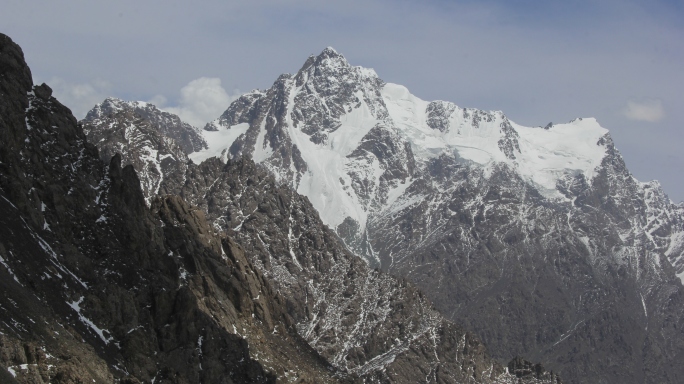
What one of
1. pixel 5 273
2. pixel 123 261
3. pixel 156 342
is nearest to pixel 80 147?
pixel 123 261

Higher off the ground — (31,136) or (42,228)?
(31,136)

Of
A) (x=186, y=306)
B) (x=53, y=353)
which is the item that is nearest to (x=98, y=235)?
(x=186, y=306)

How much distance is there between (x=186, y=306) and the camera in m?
178

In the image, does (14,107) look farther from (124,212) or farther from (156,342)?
(156,342)

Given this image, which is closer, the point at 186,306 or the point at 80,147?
the point at 186,306

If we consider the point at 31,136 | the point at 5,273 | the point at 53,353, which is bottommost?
the point at 53,353

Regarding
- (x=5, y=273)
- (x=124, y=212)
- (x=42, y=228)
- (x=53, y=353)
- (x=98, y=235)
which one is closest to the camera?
(x=53, y=353)

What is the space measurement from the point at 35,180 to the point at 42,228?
36.1 feet

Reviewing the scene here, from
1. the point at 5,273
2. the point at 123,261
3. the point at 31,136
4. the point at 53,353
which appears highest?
the point at 31,136

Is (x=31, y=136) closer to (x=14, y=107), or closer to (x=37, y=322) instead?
(x=14, y=107)

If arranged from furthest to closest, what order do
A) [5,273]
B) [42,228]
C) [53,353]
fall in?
[42,228]
[5,273]
[53,353]

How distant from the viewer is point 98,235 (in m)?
174

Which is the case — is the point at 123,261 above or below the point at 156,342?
above

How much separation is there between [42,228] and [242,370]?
50.4 metres
